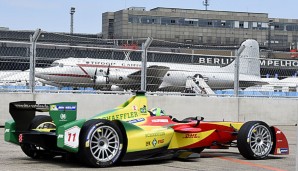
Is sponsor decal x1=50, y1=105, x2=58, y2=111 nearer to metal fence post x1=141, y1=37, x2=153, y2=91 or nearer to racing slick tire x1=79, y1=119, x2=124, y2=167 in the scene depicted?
racing slick tire x1=79, y1=119, x2=124, y2=167

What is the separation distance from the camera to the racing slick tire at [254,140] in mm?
9570

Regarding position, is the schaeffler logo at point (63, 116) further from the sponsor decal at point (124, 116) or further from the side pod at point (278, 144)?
the side pod at point (278, 144)

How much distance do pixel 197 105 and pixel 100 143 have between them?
10287 mm

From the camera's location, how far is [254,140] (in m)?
9.71

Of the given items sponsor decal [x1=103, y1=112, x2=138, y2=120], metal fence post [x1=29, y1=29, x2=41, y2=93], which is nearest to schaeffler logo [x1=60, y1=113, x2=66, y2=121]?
sponsor decal [x1=103, y1=112, x2=138, y2=120]

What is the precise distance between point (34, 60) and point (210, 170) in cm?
861

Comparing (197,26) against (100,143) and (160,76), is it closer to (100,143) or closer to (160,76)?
(160,76)

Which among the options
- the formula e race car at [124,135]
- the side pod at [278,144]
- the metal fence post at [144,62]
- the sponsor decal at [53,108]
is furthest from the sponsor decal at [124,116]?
the metal fence post at [144,62]

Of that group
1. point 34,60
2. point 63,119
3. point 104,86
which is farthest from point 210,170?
point 104,86

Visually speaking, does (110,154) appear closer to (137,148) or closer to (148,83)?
(137,148)

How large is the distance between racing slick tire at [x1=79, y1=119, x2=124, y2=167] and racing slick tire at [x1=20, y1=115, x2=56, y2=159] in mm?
1130

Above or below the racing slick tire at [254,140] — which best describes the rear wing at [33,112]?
above

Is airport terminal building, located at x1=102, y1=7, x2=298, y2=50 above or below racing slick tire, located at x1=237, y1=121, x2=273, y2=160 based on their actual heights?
above

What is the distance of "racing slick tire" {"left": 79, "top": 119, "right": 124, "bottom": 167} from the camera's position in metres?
8.19
